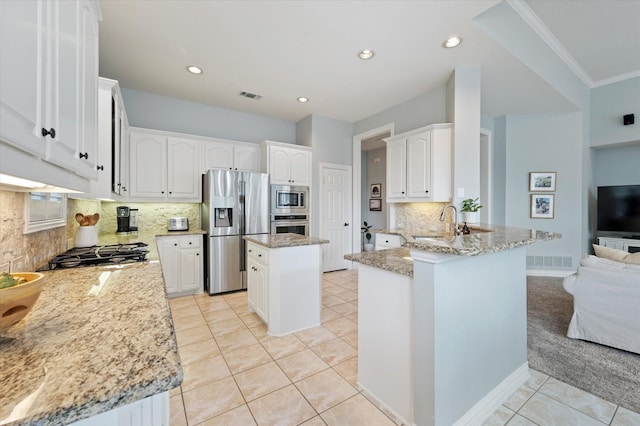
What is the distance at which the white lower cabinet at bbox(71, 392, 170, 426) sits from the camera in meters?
0.57

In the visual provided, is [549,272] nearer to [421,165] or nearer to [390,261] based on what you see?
[421,165]

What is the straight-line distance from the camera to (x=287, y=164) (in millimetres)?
4598

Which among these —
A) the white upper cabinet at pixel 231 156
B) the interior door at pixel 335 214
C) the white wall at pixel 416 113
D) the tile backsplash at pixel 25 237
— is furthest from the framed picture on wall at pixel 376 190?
the tile backsplash at pixel 25 237

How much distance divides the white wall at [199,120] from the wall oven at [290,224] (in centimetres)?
166

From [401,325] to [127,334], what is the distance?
4.26 feet

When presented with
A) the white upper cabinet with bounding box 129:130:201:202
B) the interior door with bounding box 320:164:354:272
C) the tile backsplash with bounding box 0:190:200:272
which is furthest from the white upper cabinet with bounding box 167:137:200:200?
the interior door with bounding box 320:164:354:272

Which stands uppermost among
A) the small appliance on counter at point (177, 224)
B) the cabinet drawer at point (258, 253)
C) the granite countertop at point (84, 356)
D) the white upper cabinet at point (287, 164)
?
the white upper cabinet at point (287, 164)

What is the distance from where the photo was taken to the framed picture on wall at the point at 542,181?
461cm

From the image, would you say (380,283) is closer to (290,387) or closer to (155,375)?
(290,387)

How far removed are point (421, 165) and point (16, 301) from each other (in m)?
3.81

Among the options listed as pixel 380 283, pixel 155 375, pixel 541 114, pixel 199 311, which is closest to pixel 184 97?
pixel 199 311

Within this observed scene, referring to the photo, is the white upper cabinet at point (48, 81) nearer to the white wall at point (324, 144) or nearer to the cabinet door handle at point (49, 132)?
the cabinet door handle at point (49, 132)

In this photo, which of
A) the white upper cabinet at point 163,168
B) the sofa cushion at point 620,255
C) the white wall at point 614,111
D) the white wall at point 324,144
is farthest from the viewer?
the white wall at point 324,144

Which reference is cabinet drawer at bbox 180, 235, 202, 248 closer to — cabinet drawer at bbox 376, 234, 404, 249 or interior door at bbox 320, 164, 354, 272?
interior door at bbox 320, 164, 354, 272
